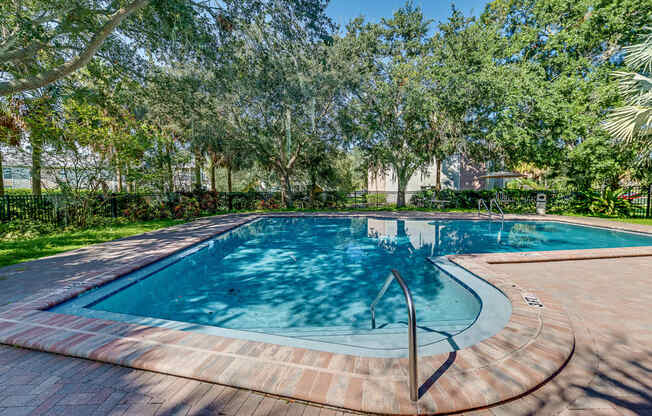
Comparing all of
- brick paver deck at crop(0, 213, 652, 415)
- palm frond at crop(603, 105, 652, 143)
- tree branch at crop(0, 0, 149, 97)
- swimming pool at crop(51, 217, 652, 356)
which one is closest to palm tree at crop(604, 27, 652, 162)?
palm frond at crop(603, 105, 652, 143)

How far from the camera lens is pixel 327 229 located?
11.0 metres

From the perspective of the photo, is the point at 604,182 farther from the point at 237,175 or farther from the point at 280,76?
the point at 237,175

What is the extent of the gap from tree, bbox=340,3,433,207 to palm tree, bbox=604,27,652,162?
7088 millimetres

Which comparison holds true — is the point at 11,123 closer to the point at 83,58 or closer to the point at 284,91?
the point at 83,58

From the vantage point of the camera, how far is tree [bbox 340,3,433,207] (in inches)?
569

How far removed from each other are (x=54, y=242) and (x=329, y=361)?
9.00 m

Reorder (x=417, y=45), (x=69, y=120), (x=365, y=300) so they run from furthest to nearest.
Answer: (x=417, y=45) → (x=69, y=120) → (x=365, y=300)

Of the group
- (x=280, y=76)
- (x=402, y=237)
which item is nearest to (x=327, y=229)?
(x=402, y=237)

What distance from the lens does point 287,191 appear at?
17469 mm

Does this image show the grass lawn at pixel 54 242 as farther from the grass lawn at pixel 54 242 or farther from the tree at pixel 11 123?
the tree at pixel 11 123

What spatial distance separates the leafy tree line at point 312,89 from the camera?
26.7 ft

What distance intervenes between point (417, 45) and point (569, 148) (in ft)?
32.3

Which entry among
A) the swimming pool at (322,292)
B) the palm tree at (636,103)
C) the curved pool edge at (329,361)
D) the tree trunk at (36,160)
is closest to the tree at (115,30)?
the tree trunk at (36,160)

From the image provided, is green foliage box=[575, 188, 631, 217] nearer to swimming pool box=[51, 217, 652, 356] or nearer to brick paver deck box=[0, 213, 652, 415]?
swimming pool box=[51, 217, 652, 356]
